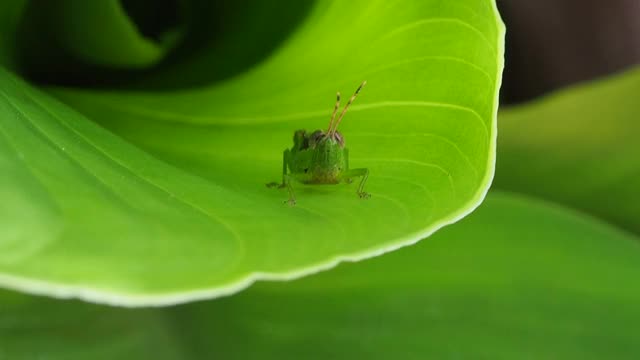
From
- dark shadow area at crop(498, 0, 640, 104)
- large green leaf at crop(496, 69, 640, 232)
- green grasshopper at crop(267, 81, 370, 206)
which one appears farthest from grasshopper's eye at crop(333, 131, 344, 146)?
dark shadow area at crop(498, 0, 640, 104)

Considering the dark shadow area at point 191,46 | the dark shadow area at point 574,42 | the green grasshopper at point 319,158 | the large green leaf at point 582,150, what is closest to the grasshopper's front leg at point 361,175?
the green grasshopper at point 319,158

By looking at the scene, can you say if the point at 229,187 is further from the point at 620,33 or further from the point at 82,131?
the point at 620,33

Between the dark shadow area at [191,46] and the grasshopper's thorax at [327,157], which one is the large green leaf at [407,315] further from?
the dark shadow area at [191,46]

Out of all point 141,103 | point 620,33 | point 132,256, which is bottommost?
point 132,256

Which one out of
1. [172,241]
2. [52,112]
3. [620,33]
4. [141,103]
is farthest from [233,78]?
[620,33]

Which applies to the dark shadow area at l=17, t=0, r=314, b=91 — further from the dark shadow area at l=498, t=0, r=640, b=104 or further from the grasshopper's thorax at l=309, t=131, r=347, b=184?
the dark shadow area at l=498, t=0, r=640, b=104

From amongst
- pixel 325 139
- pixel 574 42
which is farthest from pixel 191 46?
pixel 574 42
